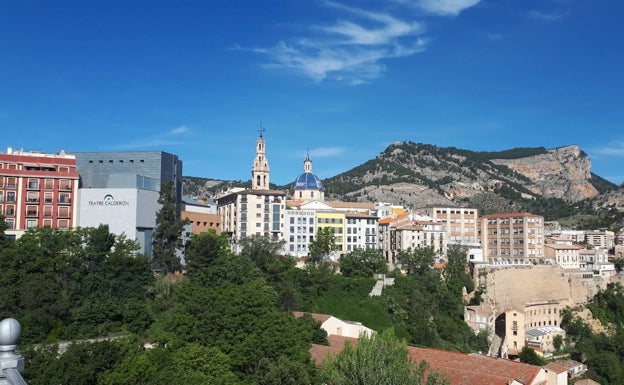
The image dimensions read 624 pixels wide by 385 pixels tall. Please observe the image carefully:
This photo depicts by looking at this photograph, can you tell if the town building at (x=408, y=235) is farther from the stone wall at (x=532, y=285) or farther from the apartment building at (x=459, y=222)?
the stone wall at (x=532, y=285)

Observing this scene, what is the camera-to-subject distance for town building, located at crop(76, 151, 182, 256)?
58688 mm

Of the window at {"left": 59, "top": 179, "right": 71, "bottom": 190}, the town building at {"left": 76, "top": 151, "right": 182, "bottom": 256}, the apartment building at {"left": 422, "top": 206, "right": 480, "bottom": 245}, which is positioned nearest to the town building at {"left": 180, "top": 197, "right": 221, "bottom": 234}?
the town building at {"left": 76, "top": 151, "right": 182, "bottom": 256}

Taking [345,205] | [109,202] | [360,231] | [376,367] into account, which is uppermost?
[345,205]

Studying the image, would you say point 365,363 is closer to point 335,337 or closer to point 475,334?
point 335,337

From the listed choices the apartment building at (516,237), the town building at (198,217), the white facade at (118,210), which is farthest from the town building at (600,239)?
the white facade at (118,210)

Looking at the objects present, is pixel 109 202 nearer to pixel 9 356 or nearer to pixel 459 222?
pixel 9 356

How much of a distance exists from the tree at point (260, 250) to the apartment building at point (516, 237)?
131ft

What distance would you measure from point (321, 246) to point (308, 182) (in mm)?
22807

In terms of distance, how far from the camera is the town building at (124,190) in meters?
58.7

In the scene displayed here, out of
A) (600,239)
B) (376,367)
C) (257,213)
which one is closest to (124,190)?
(257,213)

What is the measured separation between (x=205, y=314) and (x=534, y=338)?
49055 mm

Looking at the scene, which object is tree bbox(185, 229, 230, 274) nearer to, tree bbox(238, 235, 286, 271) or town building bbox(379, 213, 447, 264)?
tree bbox(238, 235, 286, 271)

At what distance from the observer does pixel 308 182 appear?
9788cm

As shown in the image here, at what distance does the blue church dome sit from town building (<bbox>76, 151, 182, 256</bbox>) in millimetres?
32476
